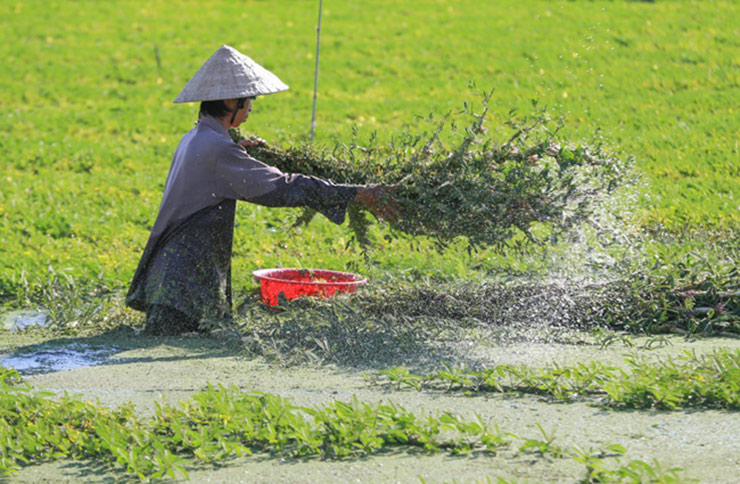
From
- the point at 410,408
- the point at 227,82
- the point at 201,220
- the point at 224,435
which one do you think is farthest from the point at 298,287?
the point at 224,435

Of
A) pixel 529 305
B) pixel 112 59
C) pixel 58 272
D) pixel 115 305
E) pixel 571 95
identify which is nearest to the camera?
pixel 529 305

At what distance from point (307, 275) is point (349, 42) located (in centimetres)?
955

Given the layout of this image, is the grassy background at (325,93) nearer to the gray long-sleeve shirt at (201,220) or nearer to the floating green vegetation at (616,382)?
the gray long-sleeve shirt at (201,220)

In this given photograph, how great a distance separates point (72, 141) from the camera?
11.1 metres

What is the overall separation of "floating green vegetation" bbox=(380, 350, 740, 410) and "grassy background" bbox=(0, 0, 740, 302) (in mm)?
1779

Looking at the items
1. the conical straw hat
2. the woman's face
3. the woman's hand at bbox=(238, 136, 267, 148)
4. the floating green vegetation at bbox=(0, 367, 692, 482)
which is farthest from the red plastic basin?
the floating green vegetation at bbox=(0, 367, 692, 482)

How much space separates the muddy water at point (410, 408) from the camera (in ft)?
11.8

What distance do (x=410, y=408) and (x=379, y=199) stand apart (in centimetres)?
145

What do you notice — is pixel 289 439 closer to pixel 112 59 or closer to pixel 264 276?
pixel 264 276

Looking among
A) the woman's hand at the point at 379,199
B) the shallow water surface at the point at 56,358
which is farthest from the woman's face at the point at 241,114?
the shallow water surface at the point at 56,358

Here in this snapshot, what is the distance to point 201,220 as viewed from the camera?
19.0ft

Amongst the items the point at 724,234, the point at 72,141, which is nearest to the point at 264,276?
the point at 724,234

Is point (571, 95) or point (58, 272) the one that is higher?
point (571, 95)

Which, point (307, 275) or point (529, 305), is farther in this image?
point (307, 275)
